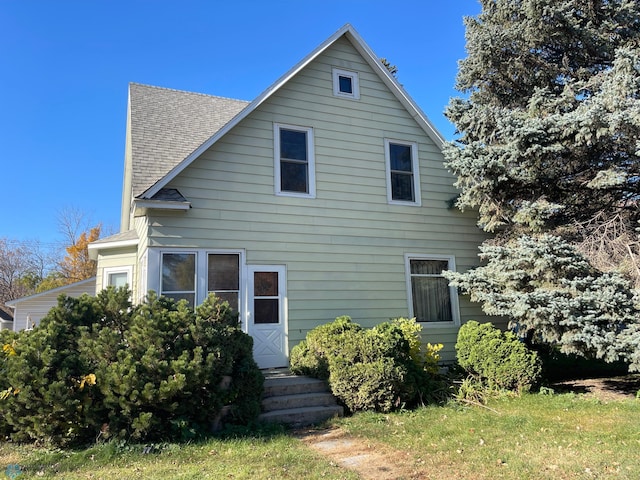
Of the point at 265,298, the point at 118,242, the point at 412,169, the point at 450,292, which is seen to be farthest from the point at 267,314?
the point at 412,169

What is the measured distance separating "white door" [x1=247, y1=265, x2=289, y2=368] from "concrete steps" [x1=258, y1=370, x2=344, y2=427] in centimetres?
91

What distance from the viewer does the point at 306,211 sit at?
8.70 metres

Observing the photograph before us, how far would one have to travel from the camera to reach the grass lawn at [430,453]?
13.5 feet

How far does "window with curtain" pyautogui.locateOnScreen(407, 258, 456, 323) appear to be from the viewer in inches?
370

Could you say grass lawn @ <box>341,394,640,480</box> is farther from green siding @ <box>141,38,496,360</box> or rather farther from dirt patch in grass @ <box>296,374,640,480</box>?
green siding @ <box>141,38,496,360</box>

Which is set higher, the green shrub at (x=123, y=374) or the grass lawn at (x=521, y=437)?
the green shrub at (x=123, y=374)

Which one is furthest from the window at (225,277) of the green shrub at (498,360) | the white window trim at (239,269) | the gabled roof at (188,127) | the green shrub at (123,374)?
the green shrub at (498,360)

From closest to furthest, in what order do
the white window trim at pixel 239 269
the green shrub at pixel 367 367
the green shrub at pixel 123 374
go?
the green shrub at pixel 123 374 < the green shrub at pixel 367 367 < the white window trim at pixel 239 269

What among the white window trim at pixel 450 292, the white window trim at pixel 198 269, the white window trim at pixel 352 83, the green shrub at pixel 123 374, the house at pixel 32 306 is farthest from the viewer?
the house at pixel 32 306

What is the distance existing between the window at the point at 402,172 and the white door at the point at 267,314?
335cm

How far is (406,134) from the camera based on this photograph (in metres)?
10.0

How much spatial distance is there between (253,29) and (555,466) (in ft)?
39.2

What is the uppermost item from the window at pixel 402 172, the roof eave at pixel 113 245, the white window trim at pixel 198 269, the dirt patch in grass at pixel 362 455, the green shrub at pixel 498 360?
the window at pixel 402 172

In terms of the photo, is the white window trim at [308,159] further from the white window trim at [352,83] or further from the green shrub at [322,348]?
the green shrub at [322,348]
